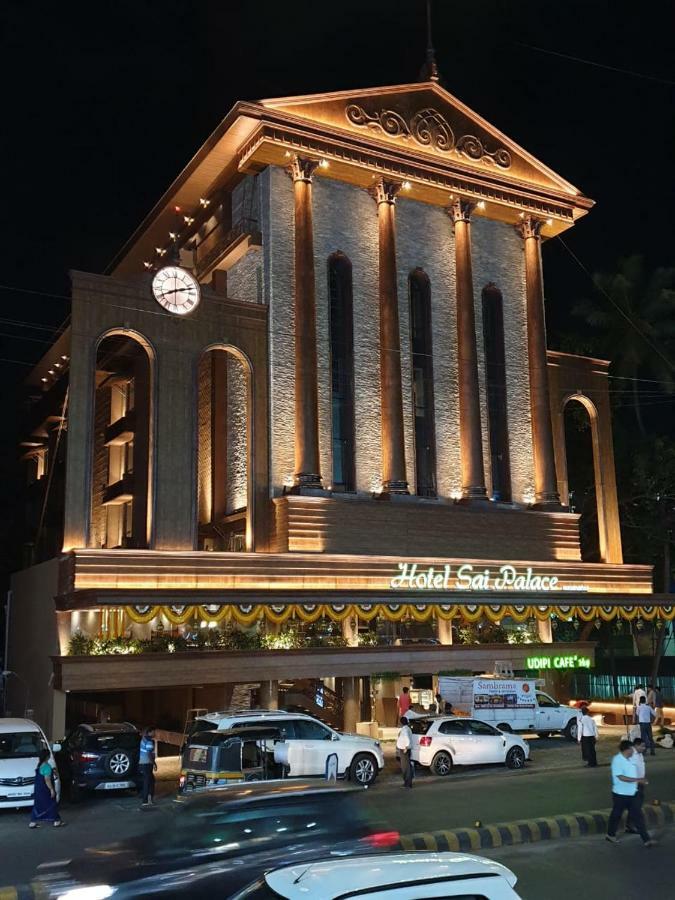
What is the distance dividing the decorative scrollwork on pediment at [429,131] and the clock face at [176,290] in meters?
10.8

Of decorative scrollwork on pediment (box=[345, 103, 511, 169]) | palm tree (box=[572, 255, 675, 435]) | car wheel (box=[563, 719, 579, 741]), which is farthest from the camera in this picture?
palm tree (box=[572, 255, 675, 435])

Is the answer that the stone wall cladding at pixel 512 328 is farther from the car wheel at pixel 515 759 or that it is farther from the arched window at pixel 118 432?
the car wheel at pixel 515 759

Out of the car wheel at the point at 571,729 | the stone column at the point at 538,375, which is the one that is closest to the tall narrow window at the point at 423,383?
the stone column at the point at 538,375

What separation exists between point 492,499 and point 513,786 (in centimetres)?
1998

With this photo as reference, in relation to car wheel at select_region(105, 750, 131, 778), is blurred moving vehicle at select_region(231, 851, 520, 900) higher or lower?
higher

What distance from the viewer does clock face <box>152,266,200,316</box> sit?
33.1 m

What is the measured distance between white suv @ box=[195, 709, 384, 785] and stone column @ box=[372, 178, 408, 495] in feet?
50.8

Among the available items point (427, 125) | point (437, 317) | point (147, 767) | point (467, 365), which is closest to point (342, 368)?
point (437, 317)

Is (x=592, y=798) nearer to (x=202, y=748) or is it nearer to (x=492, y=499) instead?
(x=202, y=748)

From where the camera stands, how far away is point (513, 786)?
21.2 m

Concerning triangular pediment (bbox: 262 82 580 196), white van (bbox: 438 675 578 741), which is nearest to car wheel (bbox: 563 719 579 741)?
white van (bbox: 438 675 578 741)

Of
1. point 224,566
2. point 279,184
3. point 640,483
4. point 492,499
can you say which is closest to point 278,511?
point 224,566

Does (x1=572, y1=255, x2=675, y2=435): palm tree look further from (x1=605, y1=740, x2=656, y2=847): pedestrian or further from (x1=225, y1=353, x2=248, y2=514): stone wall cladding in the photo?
(x1=605, y1=740, x2=656, y2=847): pedestrian

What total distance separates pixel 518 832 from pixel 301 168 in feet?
93.5
